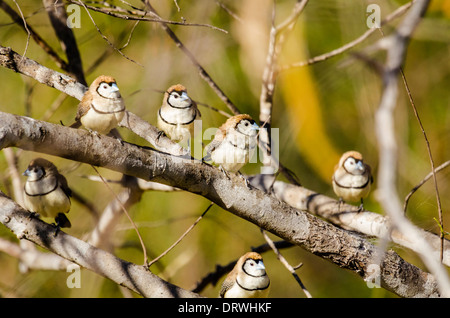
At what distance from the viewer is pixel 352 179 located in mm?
4000

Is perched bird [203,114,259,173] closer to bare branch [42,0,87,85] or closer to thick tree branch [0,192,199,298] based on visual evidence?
thick tree branch [0,192,199,298]

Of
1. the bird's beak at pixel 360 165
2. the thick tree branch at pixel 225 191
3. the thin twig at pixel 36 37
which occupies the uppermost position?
the thin twig at pixel 36 37

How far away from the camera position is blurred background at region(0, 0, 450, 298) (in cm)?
348

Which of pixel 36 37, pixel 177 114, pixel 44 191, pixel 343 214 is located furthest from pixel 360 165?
pixel 36 37

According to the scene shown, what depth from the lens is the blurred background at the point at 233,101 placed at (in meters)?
3.48

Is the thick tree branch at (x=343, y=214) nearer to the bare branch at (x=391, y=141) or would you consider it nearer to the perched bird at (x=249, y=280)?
the perched bird at (x=249, y=280)

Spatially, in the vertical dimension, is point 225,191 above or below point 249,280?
above

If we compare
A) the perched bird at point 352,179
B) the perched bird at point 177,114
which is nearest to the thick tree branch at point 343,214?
the perched bird at point 352,179

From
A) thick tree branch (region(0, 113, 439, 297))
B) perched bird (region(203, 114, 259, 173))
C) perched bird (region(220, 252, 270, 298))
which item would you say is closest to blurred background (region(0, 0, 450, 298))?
perched bird (region(203, 114, 259, 173))

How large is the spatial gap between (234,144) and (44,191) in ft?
4.15

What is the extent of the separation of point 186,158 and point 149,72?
Result: 3.54 ft

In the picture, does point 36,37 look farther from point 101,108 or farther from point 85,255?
point 85,255

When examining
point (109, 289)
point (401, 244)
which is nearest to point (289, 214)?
point (401, 244)

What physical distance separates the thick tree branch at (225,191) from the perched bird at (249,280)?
2.06 ft
